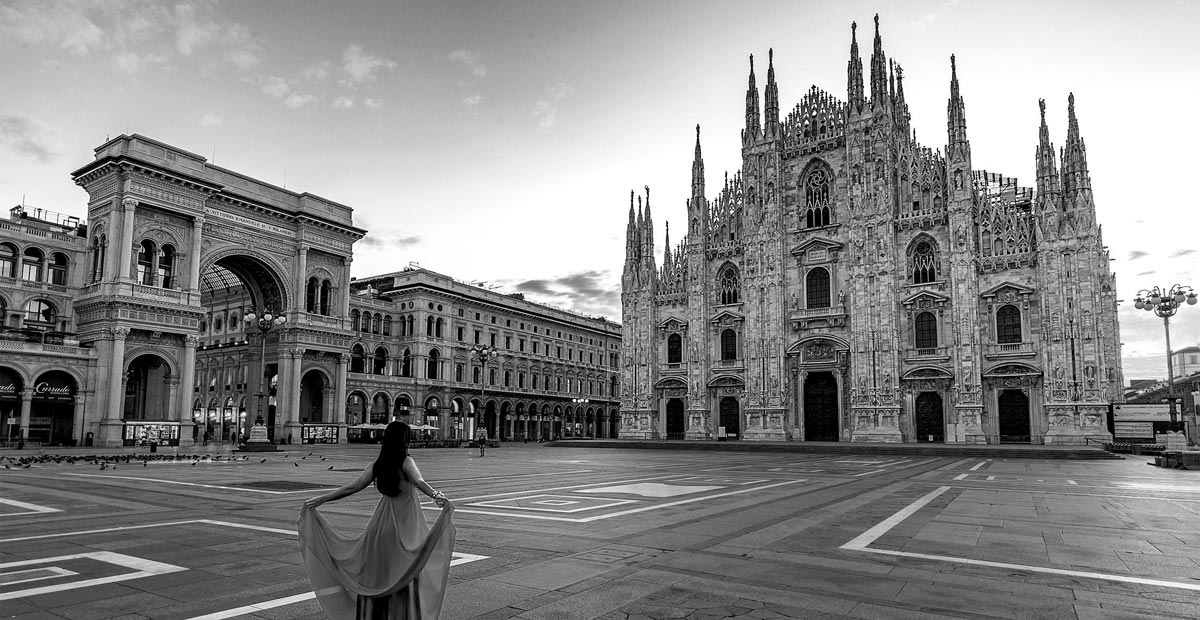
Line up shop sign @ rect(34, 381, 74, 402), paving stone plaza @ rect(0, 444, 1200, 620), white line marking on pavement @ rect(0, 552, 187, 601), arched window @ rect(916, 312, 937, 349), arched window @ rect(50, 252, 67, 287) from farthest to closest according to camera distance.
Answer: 1. arched window @ rect(50, 252, 67, 287)
2. arched window @ rect(916, 312, 937, 349)
3. shop sign @ rect(34, 381, 74, 402)
4. white line marking on pavement @ rect(0, 552, 187, 601)
5. paving stone plaza @ rect(0, 444, 1200, 620)

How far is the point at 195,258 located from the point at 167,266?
1.96 metres

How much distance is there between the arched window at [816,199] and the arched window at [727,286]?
21.9 feet

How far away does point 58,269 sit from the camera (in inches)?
2015

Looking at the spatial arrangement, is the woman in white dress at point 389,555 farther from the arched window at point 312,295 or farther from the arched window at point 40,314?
the arched window at point 312,295

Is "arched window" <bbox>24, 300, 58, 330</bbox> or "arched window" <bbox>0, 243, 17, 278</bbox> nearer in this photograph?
"arched window" <bbox>0, 243, 17, 278</bbox>

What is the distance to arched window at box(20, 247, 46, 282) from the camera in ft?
→ 162

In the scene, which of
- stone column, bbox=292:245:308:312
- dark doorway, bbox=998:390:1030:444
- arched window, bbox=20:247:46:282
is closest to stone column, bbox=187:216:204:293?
stone column, bbox=292:245:308:312

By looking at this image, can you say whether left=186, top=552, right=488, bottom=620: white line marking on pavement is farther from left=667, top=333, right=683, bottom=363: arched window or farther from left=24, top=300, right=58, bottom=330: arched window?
left=24, top=300, right=58, bottom=330: arched window

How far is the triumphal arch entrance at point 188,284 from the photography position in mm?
45906

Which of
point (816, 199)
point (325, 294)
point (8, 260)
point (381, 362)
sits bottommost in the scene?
point (381, 362)

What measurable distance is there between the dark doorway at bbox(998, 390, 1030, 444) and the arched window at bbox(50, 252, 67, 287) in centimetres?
6330

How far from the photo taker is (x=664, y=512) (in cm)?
1232

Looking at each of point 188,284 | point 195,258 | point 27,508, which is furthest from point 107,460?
point 195,258

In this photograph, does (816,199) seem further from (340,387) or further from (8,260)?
(8,260)
